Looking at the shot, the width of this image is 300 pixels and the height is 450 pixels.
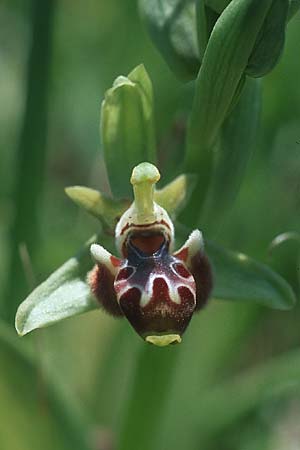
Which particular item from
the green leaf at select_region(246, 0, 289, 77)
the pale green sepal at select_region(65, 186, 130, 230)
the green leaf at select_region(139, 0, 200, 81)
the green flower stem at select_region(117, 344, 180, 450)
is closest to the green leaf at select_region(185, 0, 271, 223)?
the green leaf at select_region(246, 0, 289, 77)

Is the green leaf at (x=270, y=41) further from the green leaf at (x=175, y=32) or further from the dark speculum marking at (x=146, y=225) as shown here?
the dark speculum marking at (x=146, y=225)

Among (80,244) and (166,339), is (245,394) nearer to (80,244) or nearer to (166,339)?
(80,244)

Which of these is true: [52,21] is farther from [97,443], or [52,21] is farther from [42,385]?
[97,443]

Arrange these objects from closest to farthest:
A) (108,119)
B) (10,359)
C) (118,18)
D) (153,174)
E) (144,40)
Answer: (153,174), (108,119), (10,359), (144,40), (118,18)

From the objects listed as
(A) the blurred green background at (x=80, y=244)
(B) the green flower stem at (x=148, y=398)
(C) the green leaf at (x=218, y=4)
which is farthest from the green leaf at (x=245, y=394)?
(C) the green leaf at (x=218, y=4)

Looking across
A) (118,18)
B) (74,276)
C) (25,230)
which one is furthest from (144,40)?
(74,276)

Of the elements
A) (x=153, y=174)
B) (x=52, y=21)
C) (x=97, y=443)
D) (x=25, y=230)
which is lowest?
(x=97, y=443)
